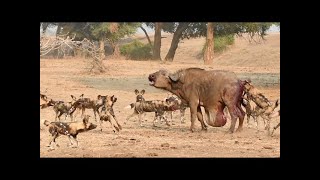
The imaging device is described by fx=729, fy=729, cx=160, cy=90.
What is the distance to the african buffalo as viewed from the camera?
1691 cm

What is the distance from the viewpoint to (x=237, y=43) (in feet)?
70.7

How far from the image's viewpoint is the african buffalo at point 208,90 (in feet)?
55.5

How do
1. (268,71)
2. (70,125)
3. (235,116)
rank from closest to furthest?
(70,125) → (235,116) → (268,71)

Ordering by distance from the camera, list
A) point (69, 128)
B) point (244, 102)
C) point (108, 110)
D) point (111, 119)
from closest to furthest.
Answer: point (69, 128), point (108, 110), point (244, 102), point (111, 119)

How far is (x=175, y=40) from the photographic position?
814 inches

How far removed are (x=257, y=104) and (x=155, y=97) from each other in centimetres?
295

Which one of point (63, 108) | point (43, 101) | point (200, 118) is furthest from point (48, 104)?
point (200, 118)

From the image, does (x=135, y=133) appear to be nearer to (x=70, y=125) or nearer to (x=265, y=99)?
(x=70, y=125)

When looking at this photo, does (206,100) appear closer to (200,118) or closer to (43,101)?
(200,118)

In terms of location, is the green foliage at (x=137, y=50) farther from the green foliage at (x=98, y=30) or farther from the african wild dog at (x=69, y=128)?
the african wild dog at (x=69, y=128)

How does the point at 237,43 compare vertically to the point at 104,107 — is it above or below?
above

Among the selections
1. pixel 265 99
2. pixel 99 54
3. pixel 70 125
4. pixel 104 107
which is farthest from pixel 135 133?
pixel 99 54

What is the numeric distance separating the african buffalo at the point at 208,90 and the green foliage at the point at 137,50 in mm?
3822

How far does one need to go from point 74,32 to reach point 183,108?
463cm
